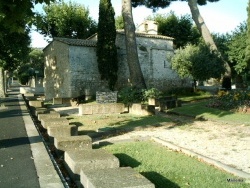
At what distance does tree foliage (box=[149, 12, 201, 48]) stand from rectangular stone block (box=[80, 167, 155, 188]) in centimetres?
3806

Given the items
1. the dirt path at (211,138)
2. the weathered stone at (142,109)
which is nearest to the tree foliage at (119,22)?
the weathered stone at (142,109)

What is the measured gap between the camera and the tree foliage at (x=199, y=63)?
80.4 ft

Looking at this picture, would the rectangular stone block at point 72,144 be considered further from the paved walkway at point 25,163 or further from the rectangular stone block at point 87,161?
the rectangular stone block at point 87,161

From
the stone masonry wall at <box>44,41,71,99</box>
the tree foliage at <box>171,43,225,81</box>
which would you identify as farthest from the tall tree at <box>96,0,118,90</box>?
the tree foliage at <box>171,43,225,81</box>

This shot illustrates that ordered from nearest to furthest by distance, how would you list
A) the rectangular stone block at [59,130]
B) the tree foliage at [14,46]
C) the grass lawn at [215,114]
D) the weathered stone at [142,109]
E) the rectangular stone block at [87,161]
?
1. the rectangular stone block at [87,161]
2. the rectangular stone block at [59,130]
3. the grass lawn at [215,114]
4. the weathered stone at [142,109]
5. the tree foliage at [14,46]

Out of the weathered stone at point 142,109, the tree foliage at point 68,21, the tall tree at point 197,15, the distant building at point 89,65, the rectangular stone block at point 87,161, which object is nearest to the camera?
the rectangular stone block at point 87,161

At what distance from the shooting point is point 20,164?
5641 millimetres

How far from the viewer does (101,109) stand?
17.7m

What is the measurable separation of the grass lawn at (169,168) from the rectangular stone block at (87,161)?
863 millimetres

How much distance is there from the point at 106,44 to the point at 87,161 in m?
23.0

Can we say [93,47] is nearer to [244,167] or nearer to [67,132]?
[67,132]

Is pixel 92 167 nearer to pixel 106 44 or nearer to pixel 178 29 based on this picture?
pixel 106 44

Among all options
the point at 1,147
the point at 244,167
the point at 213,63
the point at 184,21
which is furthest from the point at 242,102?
the point at 184,21

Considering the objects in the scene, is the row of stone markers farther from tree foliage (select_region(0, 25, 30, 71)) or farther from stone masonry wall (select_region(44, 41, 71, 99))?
stone masonry wall (select_region(44, 41, 71, 99))
